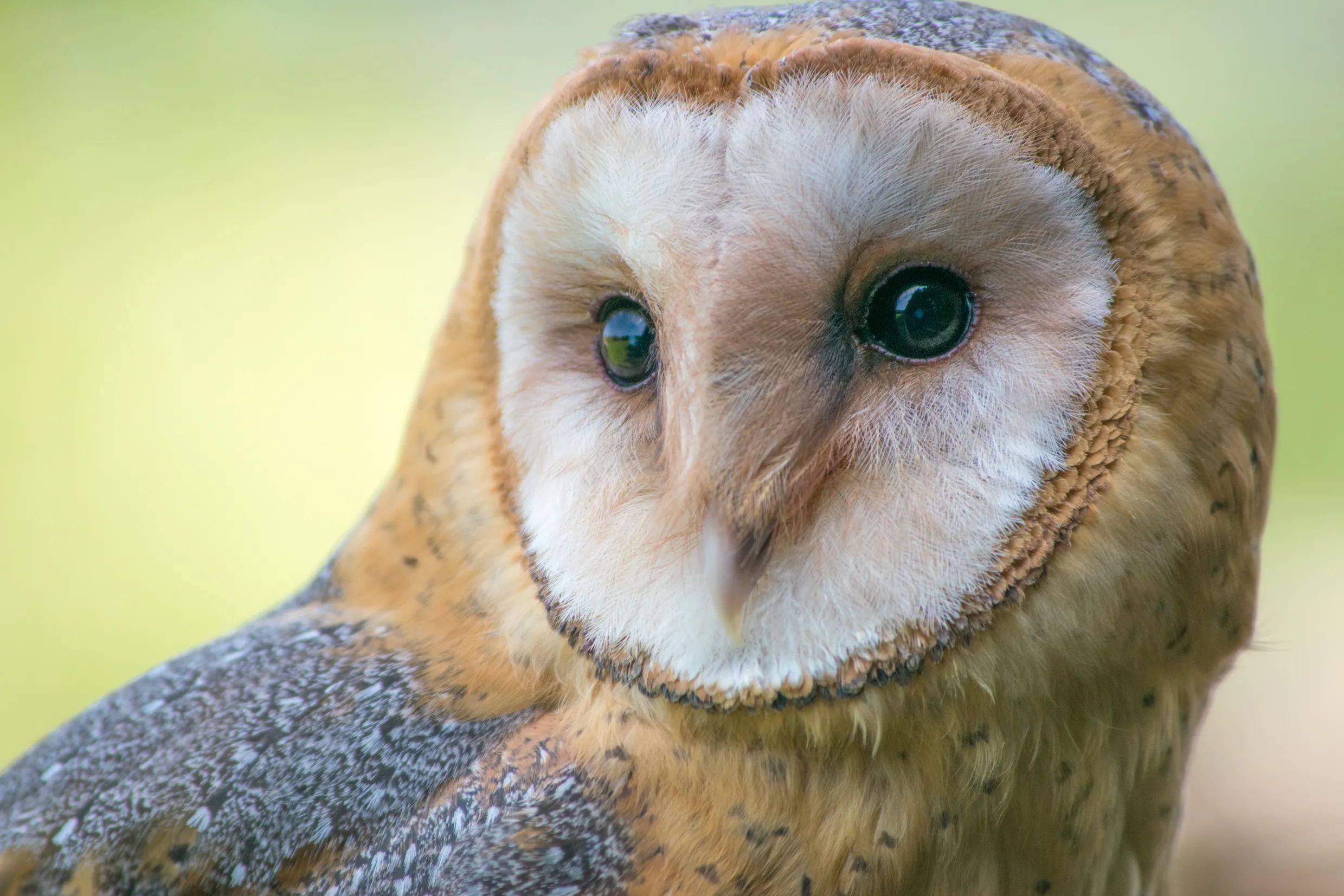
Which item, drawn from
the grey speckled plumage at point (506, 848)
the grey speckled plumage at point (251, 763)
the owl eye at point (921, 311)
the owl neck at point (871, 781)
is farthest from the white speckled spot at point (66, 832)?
the owl eye at point (921, 311)

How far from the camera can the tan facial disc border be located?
3.20ft

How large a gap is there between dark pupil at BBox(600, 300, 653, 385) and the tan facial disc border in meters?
0.21

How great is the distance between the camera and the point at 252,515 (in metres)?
3.73

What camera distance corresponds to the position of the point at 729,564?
999 millimetres

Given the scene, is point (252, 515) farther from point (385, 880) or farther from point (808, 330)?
point (808, 330)

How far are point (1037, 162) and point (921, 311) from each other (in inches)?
6.5

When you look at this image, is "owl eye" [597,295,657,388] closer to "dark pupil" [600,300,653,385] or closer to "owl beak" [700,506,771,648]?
"dark pupil" [600,300,653,385]

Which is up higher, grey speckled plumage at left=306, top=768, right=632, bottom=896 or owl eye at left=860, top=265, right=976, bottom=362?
owl eye at left=860, top=265, right=976, bottom=362

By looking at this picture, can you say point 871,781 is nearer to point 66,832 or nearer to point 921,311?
point 921,311

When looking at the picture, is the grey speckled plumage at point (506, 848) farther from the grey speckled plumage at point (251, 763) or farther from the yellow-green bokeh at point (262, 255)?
the yellow-green bokeh at point (262, 255)

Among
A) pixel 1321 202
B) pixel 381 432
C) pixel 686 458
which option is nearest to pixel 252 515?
pixel 381 432

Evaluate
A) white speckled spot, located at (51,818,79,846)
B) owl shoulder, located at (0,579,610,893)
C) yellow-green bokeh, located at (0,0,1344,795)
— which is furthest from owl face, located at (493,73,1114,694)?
yellow-green bokeh, located at (0,0,1344,795)

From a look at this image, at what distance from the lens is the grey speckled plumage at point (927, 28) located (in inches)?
42.6

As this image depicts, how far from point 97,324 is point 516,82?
1712 millimetres
